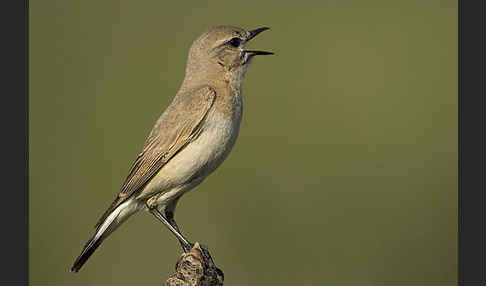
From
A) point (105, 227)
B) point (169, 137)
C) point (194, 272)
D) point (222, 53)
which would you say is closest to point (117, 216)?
point (105, 227)

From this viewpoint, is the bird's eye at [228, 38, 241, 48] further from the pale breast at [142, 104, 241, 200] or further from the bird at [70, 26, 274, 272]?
the pale breast at [142, 104, 241, 200]

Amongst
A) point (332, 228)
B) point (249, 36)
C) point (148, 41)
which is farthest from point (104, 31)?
point (249, 36)

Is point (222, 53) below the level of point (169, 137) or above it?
above

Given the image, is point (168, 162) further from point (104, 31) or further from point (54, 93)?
point (104, 31)

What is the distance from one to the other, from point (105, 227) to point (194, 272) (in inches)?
58.8

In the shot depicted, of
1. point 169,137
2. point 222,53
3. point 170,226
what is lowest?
point 170,226

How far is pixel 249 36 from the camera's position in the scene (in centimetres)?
708

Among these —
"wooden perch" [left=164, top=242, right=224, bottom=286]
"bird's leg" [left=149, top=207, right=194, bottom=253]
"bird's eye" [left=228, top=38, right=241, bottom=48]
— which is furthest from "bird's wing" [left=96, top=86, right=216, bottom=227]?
"wooden perch" [left=164, top=242, right=224, bottom=286]

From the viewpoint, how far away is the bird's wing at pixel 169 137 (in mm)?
6441

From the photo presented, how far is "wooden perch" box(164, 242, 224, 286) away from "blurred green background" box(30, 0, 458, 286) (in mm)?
3582

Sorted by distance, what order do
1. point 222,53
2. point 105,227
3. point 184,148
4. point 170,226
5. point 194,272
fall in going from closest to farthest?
point 194,272
point 184,148
point 105,227
point 170,226
point 222,53

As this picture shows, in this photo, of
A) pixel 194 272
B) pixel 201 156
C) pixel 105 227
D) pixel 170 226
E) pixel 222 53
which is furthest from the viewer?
pixel 222 53

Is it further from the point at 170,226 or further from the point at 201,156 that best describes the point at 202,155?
the point at 170,226

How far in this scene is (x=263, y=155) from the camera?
1166cm
